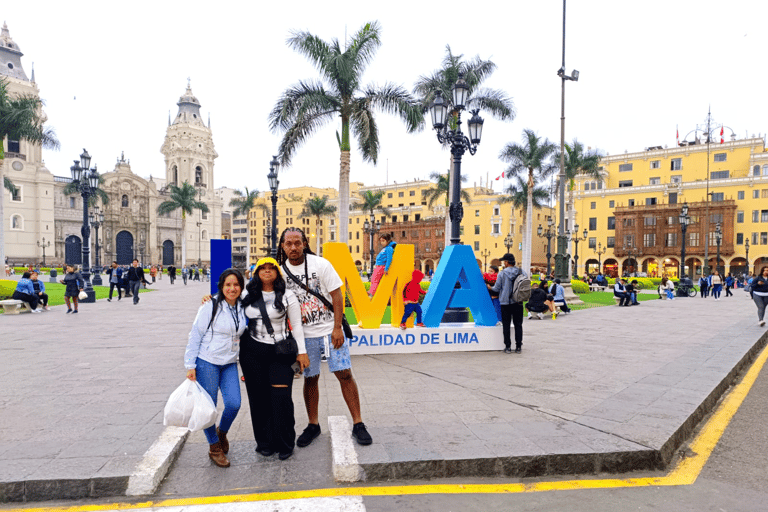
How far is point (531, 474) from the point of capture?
3883 millimetres

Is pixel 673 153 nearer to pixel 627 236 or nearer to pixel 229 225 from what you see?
pixel 627 236

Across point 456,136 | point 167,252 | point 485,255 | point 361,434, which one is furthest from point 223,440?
point 167,252

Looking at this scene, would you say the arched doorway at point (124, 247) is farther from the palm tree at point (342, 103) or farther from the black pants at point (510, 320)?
the black pants at point (510, 320)

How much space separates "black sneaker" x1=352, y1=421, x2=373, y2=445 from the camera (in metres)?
4.14

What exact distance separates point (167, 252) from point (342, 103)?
74.5 meters

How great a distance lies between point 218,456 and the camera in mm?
3912

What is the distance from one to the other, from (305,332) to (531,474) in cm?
207

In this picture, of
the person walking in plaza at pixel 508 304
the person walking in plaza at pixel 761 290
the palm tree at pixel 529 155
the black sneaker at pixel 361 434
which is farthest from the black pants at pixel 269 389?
the palm tree at pixel 529 155

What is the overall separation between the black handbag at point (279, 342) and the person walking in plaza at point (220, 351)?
190mm

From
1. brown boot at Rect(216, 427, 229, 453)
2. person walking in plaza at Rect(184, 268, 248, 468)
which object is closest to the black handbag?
person walking in plaza at Rect(184, 268, 248, 468)

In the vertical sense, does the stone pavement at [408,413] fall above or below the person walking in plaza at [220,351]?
below

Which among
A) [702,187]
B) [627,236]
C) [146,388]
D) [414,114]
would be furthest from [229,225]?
[146,388]

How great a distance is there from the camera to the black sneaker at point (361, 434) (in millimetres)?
4141

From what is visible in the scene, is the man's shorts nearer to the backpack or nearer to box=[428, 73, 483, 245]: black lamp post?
the backpack
